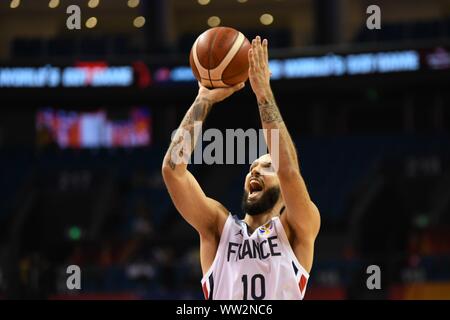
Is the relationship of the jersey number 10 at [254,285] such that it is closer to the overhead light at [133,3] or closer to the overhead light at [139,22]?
the overhead light at [139,22]

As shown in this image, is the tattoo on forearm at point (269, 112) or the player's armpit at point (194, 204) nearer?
the tattoo on forearm at point (269, 112)

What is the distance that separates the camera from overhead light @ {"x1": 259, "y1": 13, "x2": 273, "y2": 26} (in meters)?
23.1

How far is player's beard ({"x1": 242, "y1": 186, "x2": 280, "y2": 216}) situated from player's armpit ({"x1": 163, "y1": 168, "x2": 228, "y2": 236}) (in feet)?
0.50

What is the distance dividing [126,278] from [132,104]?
16.1 ft

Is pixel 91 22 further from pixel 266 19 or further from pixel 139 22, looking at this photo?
pixel 266 19

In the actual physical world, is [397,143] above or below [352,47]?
below

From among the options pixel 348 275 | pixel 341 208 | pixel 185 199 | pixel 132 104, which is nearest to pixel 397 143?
pixel 341 208

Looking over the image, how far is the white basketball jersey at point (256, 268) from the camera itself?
14.8 ft

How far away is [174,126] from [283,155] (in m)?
18.5

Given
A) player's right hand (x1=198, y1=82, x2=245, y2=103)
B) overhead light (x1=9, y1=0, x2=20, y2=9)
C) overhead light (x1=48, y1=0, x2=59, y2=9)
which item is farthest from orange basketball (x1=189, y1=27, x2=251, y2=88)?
overhead light (x1=9, y1=0, x2=20, y2=9)

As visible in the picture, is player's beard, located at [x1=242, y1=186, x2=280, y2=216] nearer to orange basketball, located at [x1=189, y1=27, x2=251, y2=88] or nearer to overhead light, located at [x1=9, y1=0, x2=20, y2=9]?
orange basketball, located at [x1=189, y1=27, x2=251, y2=88]

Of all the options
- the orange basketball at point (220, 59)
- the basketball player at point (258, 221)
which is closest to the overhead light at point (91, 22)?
the orange basketball at point (220, 59)
